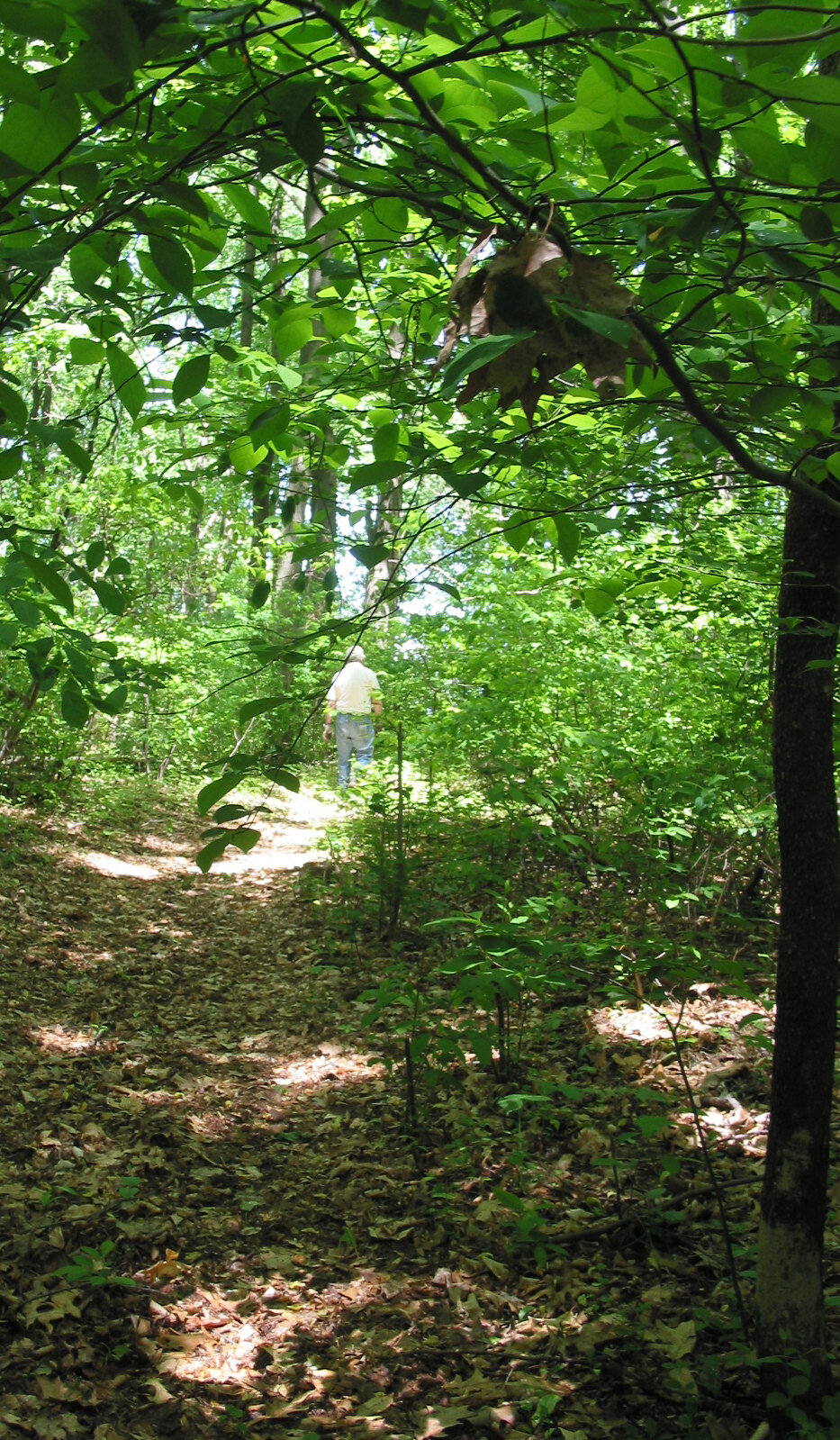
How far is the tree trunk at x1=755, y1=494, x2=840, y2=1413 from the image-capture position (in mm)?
2338

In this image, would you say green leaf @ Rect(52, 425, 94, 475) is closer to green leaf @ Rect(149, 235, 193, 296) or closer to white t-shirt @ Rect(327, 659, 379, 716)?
green leaf @ Rect(149, 235, 193, 296)

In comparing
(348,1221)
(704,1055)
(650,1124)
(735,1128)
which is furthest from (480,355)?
(704,1055)

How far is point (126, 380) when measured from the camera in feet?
5.63

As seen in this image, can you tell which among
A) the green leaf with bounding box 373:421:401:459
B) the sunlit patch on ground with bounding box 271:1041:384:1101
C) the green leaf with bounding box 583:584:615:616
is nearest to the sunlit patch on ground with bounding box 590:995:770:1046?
the sunlit patch on ground with bounding box 271:1041:384:1101

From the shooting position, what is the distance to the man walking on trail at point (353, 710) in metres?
8.89

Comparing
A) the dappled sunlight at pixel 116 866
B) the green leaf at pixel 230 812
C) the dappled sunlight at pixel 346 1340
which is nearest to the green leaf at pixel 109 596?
the green leaf at pixel 230 812

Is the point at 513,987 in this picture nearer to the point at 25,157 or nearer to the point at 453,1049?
the point at 453,1049

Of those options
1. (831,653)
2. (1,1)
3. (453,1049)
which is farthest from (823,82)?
(453,1049)

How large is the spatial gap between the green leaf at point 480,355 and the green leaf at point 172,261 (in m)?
0.46

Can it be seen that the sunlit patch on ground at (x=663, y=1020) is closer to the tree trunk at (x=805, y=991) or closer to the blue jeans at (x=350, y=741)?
the tree trunk at (x=805, y=991)

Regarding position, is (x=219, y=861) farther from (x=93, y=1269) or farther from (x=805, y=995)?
(x=805, y=995)

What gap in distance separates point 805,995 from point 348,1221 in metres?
1.90

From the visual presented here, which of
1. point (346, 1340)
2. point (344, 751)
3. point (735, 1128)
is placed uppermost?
point (344, 751)

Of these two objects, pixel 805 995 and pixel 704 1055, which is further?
pixel 704 1055
